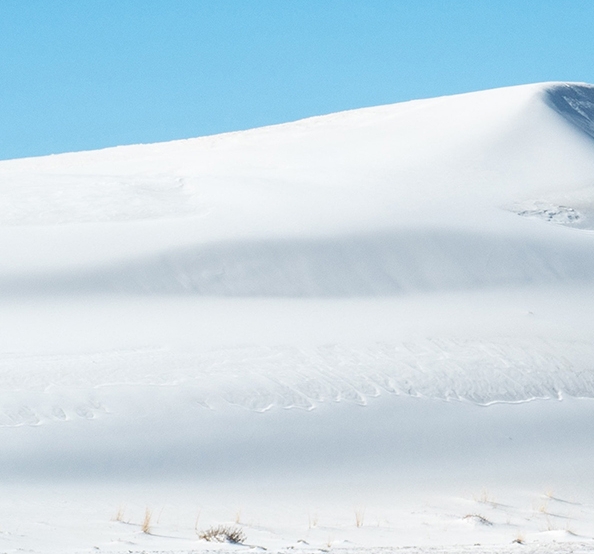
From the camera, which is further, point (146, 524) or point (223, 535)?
point (146, 524)

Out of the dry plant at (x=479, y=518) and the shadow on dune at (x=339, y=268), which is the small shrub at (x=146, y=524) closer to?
the dry plant at (x=479, y=518)

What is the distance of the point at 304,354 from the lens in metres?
10.5

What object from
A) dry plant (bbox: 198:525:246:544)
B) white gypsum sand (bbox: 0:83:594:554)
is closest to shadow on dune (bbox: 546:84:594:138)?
white gypsum sand (bbox: 0:83:594:554)

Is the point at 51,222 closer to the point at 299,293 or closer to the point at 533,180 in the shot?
the point at 299,293

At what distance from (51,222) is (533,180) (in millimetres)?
7997

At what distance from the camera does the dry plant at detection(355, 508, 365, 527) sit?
7.44 m

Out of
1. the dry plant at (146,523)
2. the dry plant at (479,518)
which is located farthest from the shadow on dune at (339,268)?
the dry plant at (146,523)

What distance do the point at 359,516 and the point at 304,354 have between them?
291 cm

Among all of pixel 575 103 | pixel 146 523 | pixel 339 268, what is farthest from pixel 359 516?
pixel 575 103

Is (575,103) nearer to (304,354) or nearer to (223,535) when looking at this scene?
(304,354)

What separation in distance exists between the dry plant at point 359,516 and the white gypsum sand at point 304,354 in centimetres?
5

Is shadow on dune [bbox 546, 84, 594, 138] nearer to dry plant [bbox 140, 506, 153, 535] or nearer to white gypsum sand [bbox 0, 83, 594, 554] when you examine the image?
white gypsum sand [bbox 0, 83, 594, 554]

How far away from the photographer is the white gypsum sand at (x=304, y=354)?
7.85 metres

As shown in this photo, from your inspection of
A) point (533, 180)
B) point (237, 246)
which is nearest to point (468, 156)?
point (533, 180)
